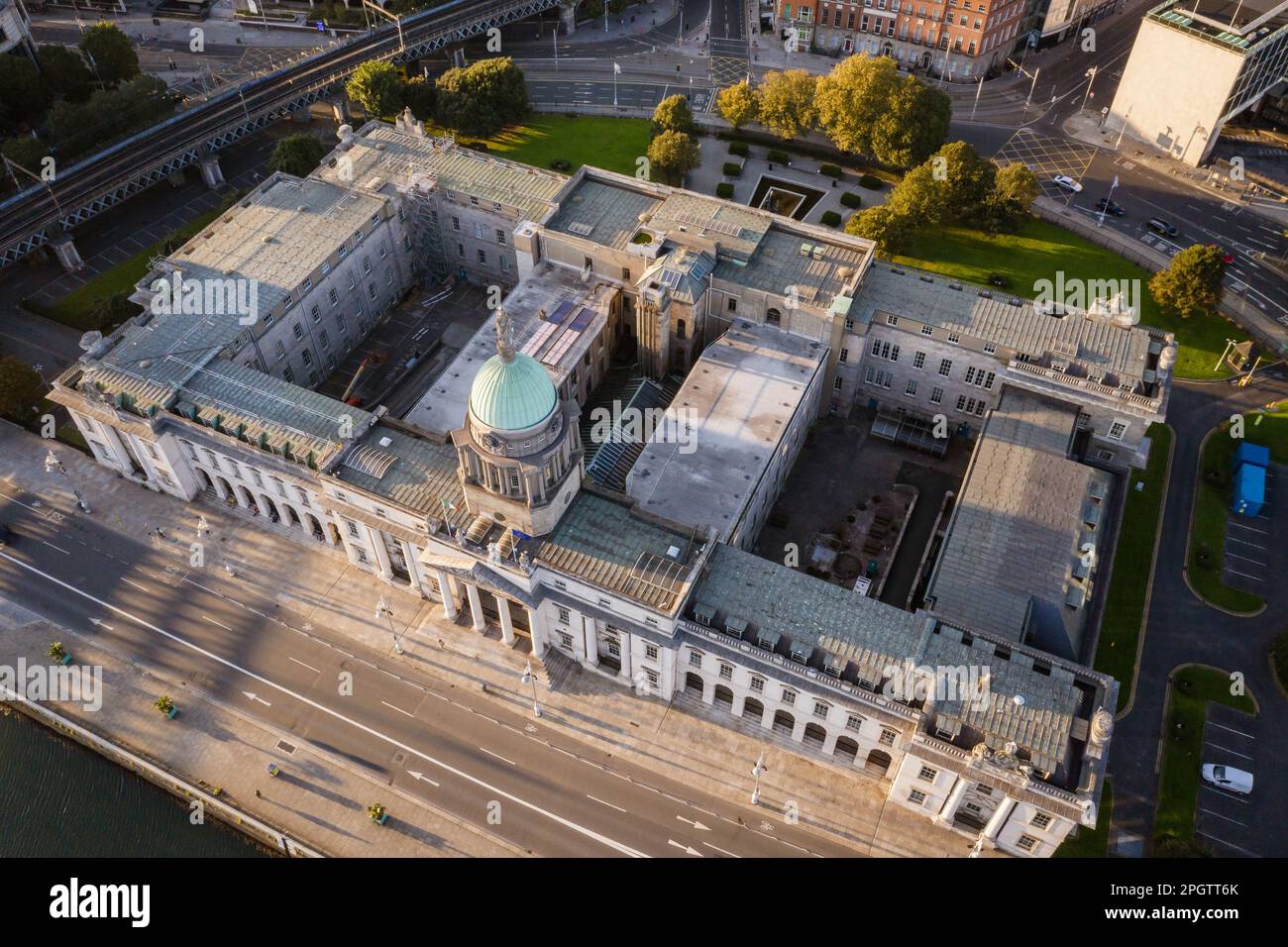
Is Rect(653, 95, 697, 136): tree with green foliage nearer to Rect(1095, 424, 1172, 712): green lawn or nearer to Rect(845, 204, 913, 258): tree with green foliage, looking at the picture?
Rect(845, 204, 913, 258): tree with green foliage

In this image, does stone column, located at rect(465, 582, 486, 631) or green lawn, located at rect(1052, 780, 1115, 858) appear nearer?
green lawn, located at rect(1052, 780, 1115, 858)

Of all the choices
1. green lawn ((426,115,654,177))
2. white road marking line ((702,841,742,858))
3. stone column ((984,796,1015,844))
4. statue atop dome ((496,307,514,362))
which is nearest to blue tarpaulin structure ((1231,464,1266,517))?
stone column ((984,796,1015,844))

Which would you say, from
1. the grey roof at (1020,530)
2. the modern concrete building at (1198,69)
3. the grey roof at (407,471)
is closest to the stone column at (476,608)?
the grey roof at (407,471)

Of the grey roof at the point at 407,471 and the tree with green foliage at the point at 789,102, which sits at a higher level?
the tree with green foliage at the point at 789,102

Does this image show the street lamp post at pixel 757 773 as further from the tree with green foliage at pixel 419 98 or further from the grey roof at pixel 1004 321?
the tree with green foliage at pixel 419 98

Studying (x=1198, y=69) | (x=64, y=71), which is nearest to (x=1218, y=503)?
(x=1198, y=69)

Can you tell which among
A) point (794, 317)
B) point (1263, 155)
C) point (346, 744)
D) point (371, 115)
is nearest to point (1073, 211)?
point (1263, 155)
